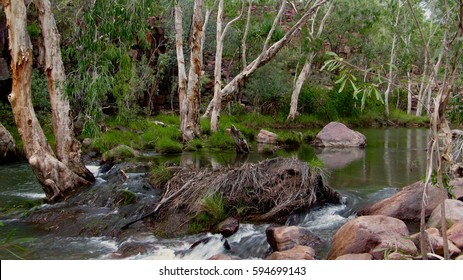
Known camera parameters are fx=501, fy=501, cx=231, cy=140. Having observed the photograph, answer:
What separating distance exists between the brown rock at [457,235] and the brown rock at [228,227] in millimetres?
2389

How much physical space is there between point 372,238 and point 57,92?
17.6 feet

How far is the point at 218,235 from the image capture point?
19.4 feet

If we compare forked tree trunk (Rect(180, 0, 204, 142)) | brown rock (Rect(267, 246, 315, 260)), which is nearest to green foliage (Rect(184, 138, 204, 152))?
forked tree trunk (Rect(180, 0, 204, 142))

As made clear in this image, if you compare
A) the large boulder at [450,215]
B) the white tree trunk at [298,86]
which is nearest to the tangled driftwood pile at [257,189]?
the large boulder at [450,215]

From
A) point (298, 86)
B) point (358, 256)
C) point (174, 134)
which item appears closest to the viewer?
point (358, 256)

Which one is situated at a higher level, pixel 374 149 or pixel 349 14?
pixel 349 14

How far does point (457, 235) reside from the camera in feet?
14.9

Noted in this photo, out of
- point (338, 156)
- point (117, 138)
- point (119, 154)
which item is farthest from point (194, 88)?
point (338, 156)

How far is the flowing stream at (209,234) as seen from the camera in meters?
5.57

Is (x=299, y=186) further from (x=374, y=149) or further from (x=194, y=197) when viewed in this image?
(x=374, y=149)

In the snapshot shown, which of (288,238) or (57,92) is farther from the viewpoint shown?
(57,92)

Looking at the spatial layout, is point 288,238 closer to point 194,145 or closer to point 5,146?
point 5,146

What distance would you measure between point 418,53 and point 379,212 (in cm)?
2924
